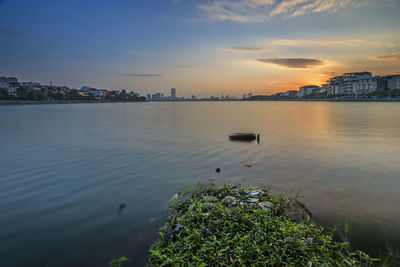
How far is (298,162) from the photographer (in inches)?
504

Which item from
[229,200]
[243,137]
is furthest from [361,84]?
[229,200]

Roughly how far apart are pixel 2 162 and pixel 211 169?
12207mm

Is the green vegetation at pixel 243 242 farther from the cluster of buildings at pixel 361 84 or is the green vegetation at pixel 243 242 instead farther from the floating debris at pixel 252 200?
the cluster of buildings at pixel 361 84

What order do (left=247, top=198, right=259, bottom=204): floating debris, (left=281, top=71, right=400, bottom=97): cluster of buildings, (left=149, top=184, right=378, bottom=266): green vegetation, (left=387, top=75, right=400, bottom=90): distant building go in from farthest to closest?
(left=281, top=71, right=400, bottom=97): cluster of buildings → (left=387, top=75, right=400, bottom=90): distant building → (left=247, top=198, right=259, bottom=204): floating debris → (left=149, top=184, right=378, bottom=266): green vegetation

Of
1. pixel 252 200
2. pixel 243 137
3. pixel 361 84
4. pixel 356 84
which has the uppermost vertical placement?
pixel 356 84

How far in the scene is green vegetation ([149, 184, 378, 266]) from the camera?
4.01m

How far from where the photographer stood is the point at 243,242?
442cm

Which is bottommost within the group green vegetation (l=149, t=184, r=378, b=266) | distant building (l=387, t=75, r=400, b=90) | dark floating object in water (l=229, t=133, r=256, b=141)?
green vegetation (l=149, t=184, r=378, b=266)

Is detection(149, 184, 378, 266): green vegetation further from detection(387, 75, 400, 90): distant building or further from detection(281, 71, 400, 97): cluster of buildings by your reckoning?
detection(387, 75, 400, 90): distant building

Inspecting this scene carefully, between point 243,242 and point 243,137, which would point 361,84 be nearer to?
point 243,137

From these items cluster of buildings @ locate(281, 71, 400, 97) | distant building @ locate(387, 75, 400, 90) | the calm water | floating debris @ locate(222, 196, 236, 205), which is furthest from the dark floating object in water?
distant building @ locate(387, 75, 400, 90)

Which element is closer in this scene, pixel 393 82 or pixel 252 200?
Result: pixel 252 200

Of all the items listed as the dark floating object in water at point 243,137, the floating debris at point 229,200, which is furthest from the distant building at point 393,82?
the floating debris at point 229,200

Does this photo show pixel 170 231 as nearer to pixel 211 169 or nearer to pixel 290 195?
pixel 290 195
